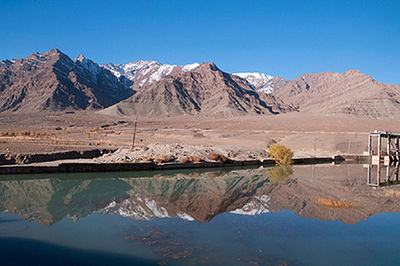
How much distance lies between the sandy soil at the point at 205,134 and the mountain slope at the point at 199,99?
4107cm

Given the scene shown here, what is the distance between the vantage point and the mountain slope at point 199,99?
14388 centimetres

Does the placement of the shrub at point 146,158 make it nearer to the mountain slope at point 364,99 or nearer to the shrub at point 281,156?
the shrub at point 281,156

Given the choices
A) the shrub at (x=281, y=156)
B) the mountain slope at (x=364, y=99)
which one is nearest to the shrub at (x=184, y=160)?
the shrub at (x=281, y=156)

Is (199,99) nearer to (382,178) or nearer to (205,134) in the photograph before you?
(205,134)

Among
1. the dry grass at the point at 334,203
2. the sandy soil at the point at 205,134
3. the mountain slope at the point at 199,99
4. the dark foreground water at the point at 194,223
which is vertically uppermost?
the mountain slope at the point at 199,99

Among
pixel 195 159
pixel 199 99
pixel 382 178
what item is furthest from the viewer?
pixel 199 99

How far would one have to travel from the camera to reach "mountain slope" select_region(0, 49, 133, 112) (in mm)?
144000

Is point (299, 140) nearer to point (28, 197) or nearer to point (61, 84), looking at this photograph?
point (28, 197)

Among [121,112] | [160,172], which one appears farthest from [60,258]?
[121,112]

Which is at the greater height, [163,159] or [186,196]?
[163,159]

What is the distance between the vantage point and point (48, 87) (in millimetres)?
154625

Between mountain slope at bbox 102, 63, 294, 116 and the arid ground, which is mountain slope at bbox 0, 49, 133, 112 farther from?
the arid ground

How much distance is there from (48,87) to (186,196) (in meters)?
157

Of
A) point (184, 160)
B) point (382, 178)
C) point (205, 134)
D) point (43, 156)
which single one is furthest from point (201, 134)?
point (382, 178)
